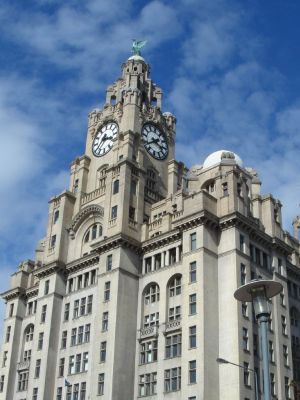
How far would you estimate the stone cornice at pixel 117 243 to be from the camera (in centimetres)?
7406

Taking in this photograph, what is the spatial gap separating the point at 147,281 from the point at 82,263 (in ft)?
37.9

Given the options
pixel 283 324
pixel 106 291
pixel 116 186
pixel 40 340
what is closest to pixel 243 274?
pixel 283 324

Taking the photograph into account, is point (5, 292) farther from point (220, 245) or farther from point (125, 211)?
point (220, 245)

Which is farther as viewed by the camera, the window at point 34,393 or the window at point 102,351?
the window at point 34,393

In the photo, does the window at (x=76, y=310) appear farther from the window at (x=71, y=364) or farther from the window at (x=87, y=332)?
the window at (x=71, y=364)

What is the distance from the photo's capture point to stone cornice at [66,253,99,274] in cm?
7894

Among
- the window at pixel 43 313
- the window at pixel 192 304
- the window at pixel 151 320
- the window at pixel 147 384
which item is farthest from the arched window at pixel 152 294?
the window at pixel 43 313

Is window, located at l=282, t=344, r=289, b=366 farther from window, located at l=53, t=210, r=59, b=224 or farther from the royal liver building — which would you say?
window, located at l=53, t=210, r=59, b=224

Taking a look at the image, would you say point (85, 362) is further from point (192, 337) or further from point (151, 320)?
point (192, 337)

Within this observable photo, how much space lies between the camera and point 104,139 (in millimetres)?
93062

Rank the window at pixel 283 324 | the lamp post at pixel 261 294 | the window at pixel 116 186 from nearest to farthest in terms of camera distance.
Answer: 1. the lamp post at pixel 261 294
2. the window at pixel 283 324
3. the window at pixel 116 186

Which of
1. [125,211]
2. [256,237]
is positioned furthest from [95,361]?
[256,237]

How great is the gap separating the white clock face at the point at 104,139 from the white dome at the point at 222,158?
15260mm

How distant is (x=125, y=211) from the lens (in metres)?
76.7
